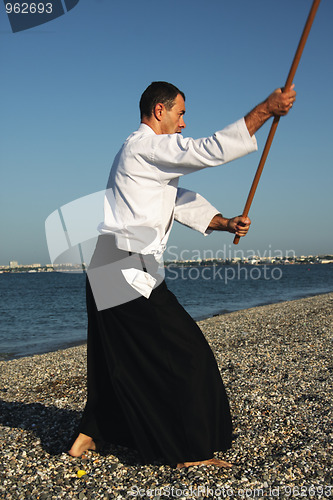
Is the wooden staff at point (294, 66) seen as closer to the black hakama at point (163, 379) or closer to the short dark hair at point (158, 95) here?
the short dark hair at point (158, 95)

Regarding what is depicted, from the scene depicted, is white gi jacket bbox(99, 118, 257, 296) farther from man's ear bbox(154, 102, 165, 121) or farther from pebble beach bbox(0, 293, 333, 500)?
pebble beach bbox(0, 293, 333, 500)

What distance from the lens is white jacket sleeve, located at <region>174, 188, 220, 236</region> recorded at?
339cm

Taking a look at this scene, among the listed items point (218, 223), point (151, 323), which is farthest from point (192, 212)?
point (151, 323)

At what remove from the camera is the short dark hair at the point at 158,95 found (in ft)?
9.87

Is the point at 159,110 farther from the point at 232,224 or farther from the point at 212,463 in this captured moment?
the point at 212,463

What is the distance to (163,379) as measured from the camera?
10.2 feet

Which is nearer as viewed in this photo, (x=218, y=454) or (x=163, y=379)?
(x=163, y=379)

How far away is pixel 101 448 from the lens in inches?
143

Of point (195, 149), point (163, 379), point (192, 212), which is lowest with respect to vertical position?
point (163, 379)

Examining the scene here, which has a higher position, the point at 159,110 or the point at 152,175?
the point at 159,110

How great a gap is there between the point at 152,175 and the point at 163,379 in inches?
54.8

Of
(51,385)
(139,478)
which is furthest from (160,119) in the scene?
(51,385)

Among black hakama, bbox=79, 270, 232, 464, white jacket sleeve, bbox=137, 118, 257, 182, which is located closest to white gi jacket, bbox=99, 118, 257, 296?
white jacket sleeve, bbox=137, 118, 257, 182

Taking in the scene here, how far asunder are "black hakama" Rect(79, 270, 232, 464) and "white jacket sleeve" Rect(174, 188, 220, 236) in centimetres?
53
